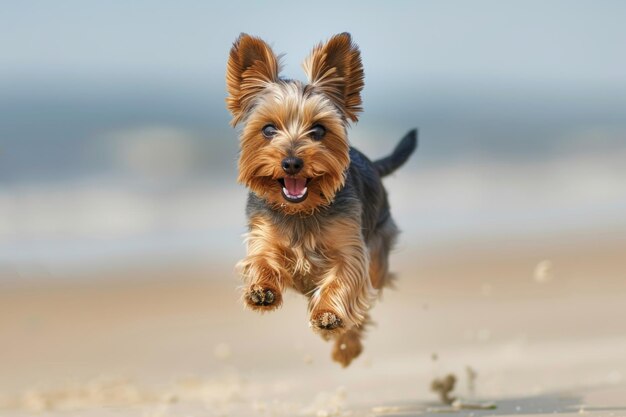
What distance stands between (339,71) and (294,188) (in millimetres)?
723

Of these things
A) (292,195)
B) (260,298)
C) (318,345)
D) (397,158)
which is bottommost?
(318,345)

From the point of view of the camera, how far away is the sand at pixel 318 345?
7695mm

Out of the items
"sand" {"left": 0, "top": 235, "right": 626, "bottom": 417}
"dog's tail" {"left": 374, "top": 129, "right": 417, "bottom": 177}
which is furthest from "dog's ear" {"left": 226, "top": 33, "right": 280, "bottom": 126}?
"sand" {"left": 0, "top": 235, "right": 626, "bottom": 417}

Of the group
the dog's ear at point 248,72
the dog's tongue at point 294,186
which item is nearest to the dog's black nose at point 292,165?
the dog's tongue at point 294,186

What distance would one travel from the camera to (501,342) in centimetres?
962

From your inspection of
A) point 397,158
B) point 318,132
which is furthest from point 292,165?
point 397,158

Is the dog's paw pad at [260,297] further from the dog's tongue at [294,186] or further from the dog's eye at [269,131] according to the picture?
the dog's eye at [269,131]

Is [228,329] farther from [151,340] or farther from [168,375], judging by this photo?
[168,375]

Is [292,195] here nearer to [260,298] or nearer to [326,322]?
[260,298]

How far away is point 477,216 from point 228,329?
21.1 feet

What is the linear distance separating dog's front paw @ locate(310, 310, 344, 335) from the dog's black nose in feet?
2.59

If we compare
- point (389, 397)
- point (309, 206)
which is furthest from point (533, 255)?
point (309, 206)

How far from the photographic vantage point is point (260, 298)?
5.68 metres

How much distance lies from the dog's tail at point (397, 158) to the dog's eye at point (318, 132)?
2008mm
